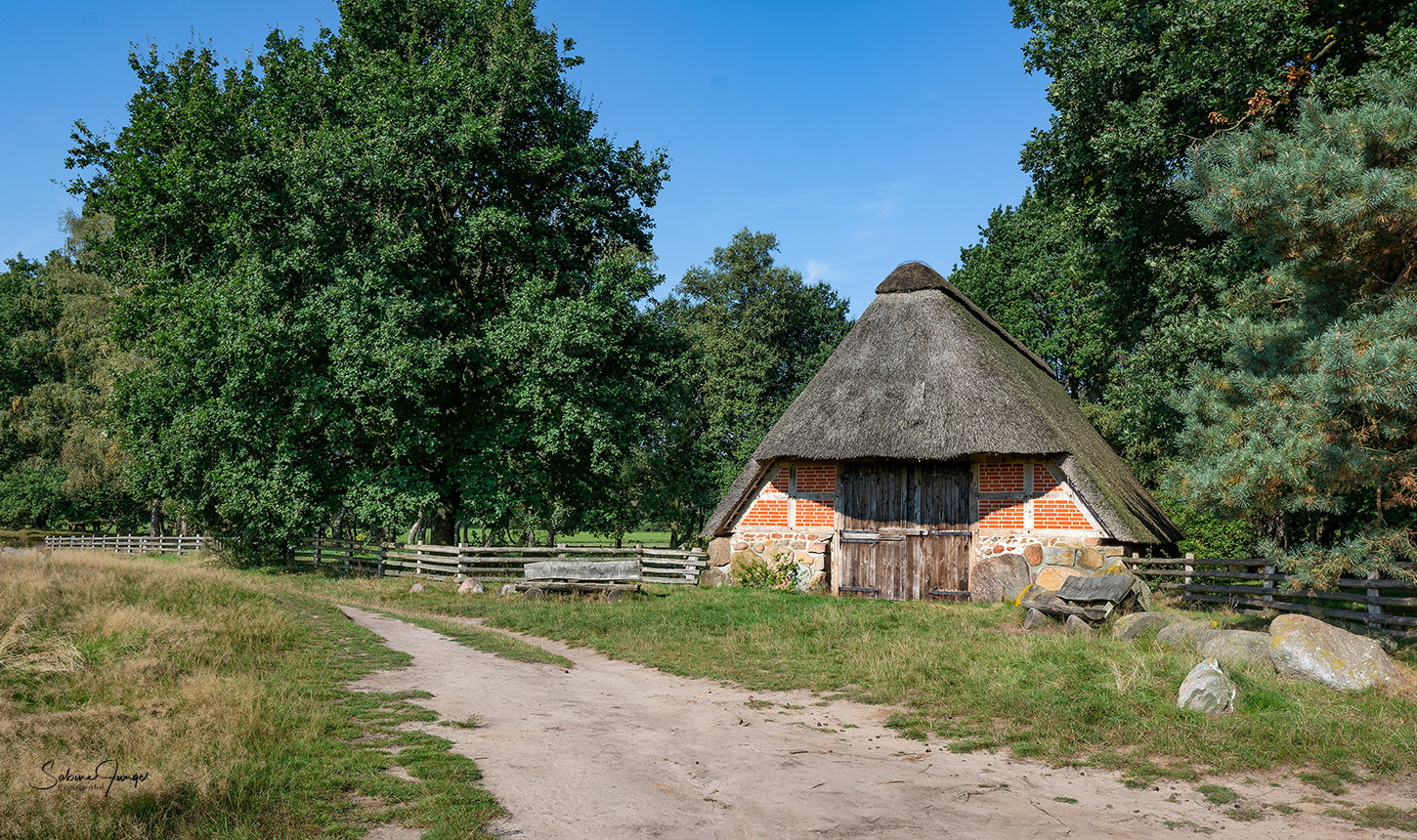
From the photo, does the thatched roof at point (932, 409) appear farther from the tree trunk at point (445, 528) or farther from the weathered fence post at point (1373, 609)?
the tree trunk at point (445, 528)

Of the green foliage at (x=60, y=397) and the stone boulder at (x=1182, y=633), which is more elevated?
the green foliage at (x=60, y=397)

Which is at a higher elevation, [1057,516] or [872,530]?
[1057,516]

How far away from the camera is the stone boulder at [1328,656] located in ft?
27.3

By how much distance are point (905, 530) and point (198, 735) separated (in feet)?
46.6

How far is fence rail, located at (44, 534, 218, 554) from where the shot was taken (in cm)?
3453

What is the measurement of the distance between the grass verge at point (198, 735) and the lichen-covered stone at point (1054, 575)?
1145 centimetres

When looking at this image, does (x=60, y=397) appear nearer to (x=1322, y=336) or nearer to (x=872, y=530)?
(x=872, y=530)

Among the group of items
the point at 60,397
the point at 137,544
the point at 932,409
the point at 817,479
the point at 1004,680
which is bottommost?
the point at 137,544

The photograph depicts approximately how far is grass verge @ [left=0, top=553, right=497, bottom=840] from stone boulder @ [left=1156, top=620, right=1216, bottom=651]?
8.45 meters

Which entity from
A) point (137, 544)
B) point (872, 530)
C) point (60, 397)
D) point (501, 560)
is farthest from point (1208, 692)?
point (60, 397)

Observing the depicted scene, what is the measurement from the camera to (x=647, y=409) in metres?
23.4

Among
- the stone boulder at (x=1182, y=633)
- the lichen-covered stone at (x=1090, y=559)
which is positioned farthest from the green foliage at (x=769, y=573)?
the stone boulder at (x=1182, y=633)

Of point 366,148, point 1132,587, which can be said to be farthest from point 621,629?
point 366,148

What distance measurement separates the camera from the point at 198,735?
580 cm
